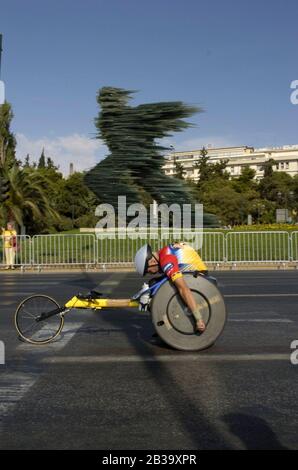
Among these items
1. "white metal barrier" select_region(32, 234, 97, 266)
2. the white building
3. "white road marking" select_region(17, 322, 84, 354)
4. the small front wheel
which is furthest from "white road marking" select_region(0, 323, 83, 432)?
the white building

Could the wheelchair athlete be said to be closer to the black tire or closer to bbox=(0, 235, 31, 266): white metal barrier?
the black tire

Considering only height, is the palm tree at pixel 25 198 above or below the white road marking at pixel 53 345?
above

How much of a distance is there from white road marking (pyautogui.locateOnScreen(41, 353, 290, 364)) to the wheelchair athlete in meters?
0.35

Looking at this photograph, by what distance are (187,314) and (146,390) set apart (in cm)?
158

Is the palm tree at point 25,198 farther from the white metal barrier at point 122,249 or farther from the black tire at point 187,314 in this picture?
the black tire at point 187,314

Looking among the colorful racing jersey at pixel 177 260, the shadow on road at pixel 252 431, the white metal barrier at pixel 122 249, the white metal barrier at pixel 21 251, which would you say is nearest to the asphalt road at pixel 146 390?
the shadow on road at pixel 252 431

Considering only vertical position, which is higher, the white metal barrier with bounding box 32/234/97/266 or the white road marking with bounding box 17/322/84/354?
the white metal barrier with bounding box 32/234/97/266

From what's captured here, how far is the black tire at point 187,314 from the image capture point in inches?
267

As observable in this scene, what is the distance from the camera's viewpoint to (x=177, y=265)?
22.2 feet

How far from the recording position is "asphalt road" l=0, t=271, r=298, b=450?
4.12 metres

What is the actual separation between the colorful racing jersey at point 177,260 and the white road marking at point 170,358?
0.87 meters

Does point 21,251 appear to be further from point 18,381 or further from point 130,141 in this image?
point 18,381

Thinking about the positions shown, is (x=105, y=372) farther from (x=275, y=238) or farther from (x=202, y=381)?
(x=275, y=238)
